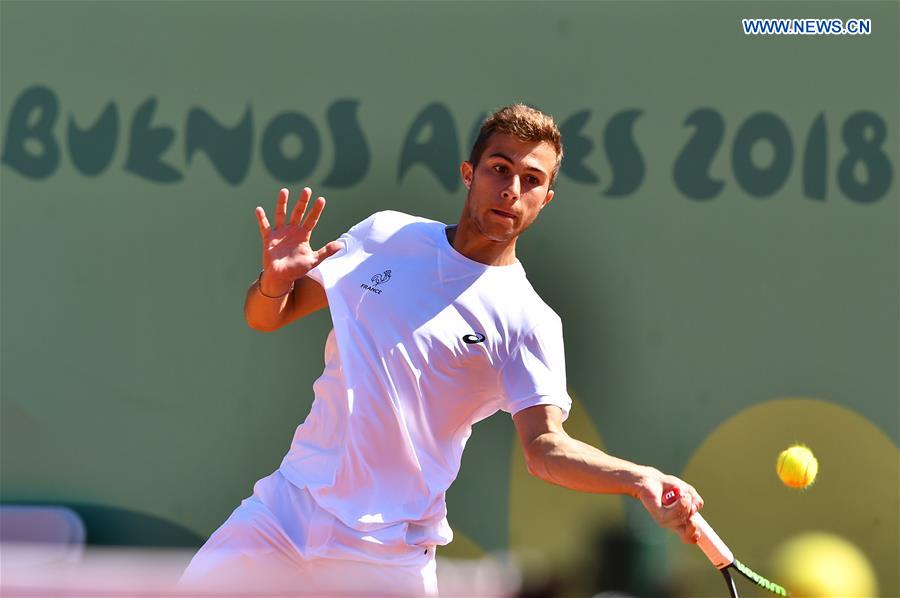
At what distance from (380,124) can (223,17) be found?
878 mm

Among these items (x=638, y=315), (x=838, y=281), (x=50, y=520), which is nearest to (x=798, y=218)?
(x=838, y=281)

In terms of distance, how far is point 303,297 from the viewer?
385cm

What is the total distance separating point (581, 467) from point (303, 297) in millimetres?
1051

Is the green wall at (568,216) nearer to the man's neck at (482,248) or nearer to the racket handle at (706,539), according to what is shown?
the man's neck at (482,248)

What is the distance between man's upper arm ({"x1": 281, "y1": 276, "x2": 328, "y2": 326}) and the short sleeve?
63 centimetres

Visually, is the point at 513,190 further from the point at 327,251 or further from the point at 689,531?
the point at 689,531

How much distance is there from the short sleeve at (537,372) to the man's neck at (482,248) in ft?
0.83

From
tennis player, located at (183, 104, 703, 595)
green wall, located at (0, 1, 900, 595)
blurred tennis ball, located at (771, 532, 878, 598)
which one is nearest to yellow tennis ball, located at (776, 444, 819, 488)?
green wall, located at (0, 1, 900, 595)

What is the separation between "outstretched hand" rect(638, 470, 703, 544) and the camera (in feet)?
9.80

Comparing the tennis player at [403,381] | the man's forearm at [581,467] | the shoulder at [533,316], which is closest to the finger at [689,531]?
the man's forearm at [581,467]

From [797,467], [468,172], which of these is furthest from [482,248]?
[797,467]

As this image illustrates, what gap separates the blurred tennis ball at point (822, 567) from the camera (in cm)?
546

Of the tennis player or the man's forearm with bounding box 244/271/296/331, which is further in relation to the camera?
the man's forearm with bounding box 244/271/296/331

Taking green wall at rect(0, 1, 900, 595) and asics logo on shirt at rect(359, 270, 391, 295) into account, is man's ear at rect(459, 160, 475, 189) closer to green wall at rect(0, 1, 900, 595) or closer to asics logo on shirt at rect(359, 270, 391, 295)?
asics logo on shirt at rect(359, 270, 391, 295)
